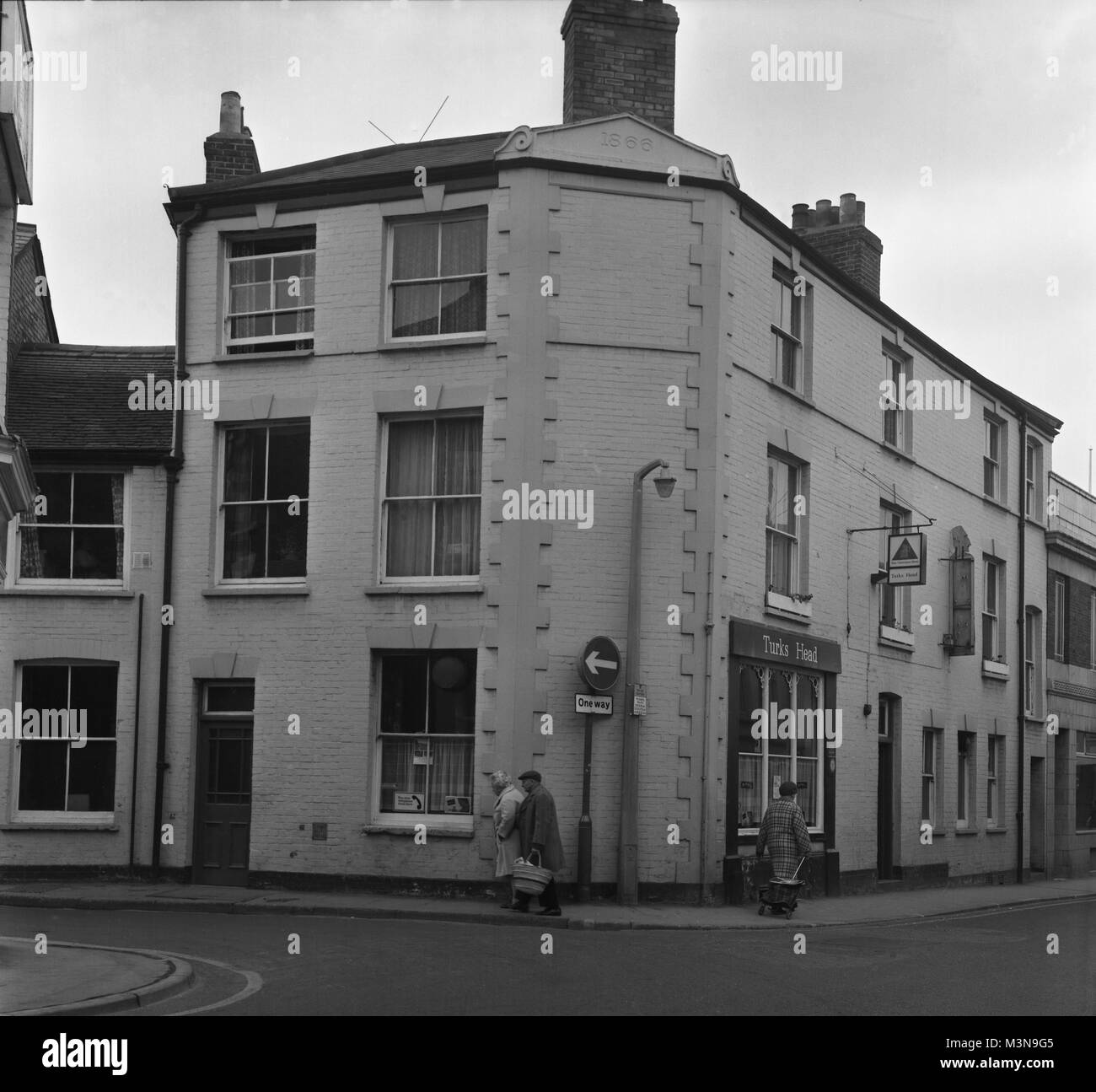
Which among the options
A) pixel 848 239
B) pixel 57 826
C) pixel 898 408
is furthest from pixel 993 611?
pixel 57 826

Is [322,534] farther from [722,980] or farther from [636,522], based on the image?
[722,980]

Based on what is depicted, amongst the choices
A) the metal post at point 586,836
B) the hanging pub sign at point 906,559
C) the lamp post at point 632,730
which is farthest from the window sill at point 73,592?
the hanging pub sign at point 906,559

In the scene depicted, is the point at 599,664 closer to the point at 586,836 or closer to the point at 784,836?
the point at 586,836

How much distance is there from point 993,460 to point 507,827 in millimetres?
16732

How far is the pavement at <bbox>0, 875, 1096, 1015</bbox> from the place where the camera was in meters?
11.9

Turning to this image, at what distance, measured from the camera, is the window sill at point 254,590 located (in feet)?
69.2

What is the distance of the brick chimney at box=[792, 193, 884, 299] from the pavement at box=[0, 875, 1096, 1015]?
11.1 metres

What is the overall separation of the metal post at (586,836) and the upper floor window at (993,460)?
14444 mm

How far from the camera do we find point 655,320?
2086 cm

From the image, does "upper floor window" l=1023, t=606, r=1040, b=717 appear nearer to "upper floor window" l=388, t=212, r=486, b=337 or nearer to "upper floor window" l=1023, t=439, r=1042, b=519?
"upper floor window" l=1023, t=439, r=1042, b=519

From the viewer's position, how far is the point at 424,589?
67.4 ft
